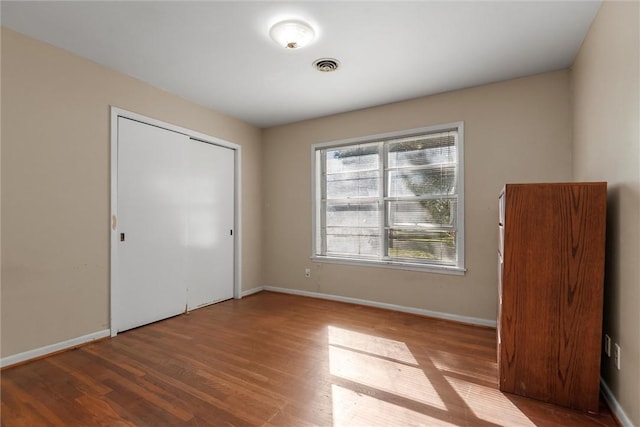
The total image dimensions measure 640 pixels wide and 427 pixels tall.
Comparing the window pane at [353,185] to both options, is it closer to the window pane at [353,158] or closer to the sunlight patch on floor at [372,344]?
the window pane at [353,158]

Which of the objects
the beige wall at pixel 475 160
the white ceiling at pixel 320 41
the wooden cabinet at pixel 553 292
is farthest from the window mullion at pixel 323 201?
the wooden cabinet at pixel 553 292

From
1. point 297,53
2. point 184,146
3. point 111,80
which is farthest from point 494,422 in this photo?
point 111,80

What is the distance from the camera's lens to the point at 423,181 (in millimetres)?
3682

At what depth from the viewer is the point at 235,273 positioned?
14.7 feet

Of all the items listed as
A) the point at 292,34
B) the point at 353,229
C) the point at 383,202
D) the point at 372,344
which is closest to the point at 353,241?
the point at 353,229

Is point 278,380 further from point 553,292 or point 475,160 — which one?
point 475,160

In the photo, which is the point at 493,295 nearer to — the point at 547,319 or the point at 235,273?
the point at 547,319

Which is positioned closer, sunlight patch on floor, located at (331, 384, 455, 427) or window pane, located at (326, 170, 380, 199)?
sunlight patch on floor, located at (331, 384, 455, 427)

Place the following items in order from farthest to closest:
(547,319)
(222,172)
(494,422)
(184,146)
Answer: (222,172)
(184,146)
(547,319)
(494,422)

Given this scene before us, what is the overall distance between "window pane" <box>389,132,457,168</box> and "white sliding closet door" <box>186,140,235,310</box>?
2351 mm

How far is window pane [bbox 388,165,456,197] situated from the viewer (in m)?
3.53

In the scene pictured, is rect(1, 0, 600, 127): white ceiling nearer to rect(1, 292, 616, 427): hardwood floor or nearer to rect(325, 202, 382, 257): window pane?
rect(325, 202, 382, 257): window pane

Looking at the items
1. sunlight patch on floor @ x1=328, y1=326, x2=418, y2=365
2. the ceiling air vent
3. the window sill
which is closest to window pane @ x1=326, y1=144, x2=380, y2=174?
the window sill

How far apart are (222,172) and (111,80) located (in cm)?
164
